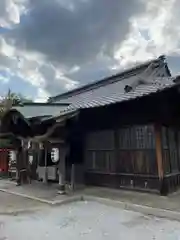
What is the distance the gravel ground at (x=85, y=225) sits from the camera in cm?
505

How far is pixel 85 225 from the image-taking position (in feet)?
18.8

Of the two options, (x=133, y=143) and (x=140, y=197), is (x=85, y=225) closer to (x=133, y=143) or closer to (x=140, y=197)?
(x=140, y=197)

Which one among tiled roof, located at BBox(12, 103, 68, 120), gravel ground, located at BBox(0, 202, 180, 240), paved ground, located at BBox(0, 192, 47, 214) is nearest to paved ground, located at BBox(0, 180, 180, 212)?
paved ground, located at BBox(0, 192, 47, 214)

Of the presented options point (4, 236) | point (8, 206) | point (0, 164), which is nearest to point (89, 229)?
point (4, 236)

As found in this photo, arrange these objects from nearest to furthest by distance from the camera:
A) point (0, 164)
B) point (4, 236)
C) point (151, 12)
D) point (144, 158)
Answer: point (4, 236), point (144, 158), point (151, 12), point (0, 164)

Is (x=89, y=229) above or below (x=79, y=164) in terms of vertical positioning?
below

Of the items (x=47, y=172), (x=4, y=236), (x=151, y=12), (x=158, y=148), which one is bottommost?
(x=4, y=236)

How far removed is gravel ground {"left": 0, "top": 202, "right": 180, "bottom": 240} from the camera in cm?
505

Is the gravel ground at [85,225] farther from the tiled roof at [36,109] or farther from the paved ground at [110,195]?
the tiled roof at [36,109]

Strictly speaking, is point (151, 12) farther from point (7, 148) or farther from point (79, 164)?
point (7, 148)

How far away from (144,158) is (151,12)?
5.41 meters

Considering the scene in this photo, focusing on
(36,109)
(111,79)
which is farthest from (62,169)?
(111,79)

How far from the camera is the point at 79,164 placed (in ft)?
35.2

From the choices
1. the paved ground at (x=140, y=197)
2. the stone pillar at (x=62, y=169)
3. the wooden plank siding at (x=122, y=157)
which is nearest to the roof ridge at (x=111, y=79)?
the wooden plank siding at (x=122, y=157)
